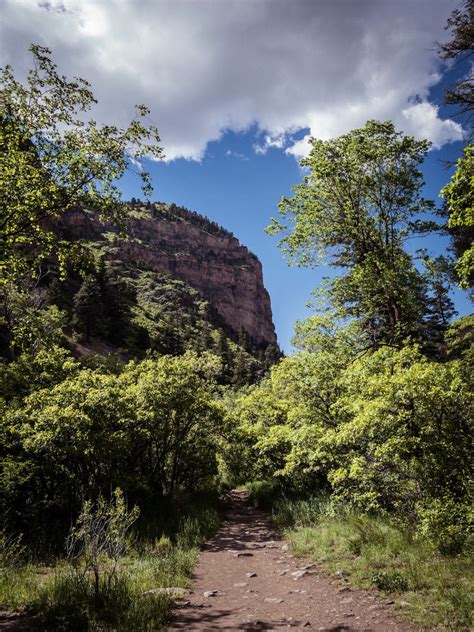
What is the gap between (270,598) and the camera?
23.2 ft

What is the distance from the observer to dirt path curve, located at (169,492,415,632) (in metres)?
5.57

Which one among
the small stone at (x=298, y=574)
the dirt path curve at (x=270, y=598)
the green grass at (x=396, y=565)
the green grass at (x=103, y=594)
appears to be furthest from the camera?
the small stone at (x=298, y=574)

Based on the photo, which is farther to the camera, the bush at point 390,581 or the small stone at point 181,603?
the small stone at point 181,603

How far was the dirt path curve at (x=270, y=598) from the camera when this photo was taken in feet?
18.3

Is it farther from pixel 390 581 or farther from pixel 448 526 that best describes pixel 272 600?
pixel 448 526

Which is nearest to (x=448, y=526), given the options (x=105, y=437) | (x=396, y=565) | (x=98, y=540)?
(x=396, y=565)

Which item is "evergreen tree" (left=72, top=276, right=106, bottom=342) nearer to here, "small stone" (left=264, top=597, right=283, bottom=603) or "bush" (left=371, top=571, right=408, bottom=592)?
"small stone" (left=264, top=597, right=283, bottom=603)

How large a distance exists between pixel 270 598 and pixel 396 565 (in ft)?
8.44

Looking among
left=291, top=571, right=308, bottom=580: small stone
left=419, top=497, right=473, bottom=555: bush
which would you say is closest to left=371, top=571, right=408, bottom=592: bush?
left=419, top=497, right=473, bottom=555: bush

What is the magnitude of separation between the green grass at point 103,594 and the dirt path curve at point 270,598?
477mm

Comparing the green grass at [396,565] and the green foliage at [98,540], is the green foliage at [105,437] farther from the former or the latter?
the green grass at [396,565]

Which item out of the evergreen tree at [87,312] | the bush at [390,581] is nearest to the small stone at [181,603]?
the bush at [390,581]

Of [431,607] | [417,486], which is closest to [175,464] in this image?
[417,486]

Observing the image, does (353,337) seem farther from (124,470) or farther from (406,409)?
(124,470)
